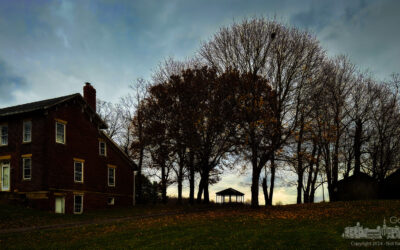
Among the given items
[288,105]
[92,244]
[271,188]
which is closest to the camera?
[92,244]

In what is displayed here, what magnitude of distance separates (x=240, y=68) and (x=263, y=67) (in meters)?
2.03

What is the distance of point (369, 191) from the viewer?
49.0 m

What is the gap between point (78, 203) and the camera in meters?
37.1

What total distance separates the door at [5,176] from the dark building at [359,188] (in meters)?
37.7

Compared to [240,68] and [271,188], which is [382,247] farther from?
[271,188]

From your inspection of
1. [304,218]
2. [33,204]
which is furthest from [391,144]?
[33,204]

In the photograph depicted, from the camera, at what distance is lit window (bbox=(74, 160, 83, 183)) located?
37134 millimetres

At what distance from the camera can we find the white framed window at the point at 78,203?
3669 centimetres

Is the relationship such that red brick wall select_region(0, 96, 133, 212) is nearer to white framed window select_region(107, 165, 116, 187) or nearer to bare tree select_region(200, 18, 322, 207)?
white framed window select_region(107, 165, 116, 187)

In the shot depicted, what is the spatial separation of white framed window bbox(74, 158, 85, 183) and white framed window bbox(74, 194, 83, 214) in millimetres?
1506

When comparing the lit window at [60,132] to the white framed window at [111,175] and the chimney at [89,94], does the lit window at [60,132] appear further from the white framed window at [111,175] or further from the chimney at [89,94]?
the white framed window at [111,175]

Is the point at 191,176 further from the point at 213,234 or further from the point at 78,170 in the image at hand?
the point at 213,234

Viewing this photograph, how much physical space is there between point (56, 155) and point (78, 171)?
12.0 feet

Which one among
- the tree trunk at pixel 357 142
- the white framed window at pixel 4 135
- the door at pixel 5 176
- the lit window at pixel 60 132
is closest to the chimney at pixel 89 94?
the lit window at pixel 60 132
